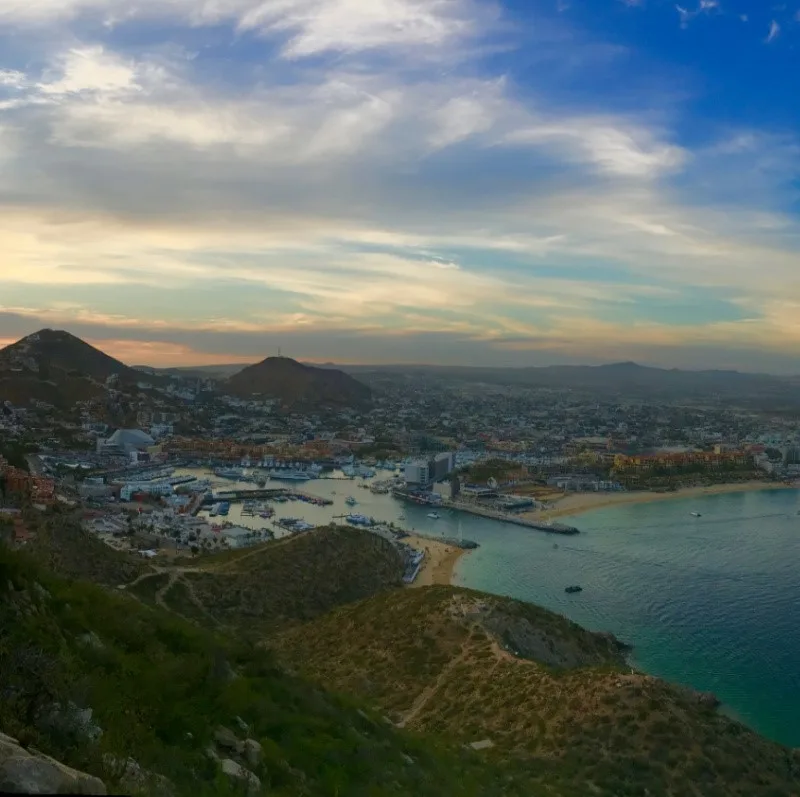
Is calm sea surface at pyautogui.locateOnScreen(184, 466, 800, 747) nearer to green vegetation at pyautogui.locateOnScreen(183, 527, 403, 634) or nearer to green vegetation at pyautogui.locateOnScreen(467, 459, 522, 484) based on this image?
green vegetation at pyautogui.locateOnScreen(183, 527, 403, 634)

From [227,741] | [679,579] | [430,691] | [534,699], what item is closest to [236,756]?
[227,741]

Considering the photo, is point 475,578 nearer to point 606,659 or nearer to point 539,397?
point 606,659

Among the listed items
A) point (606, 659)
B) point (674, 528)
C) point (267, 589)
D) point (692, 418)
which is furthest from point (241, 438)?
point (692, 418)

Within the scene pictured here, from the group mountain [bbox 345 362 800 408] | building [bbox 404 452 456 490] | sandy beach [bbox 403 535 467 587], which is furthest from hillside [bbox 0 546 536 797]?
mountain [bbox 345 362 800 408]

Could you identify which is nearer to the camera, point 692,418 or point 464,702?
point 464,702

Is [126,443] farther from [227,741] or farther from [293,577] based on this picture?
[227,741]

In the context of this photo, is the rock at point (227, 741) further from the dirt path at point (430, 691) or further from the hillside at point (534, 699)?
the dirt path at point (430, 691)
